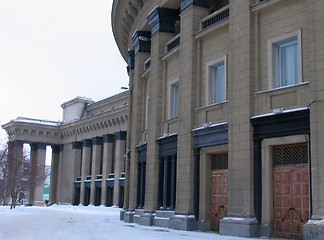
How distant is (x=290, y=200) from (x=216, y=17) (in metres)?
9.06

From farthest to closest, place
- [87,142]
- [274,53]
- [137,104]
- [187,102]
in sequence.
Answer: [87,142]
[137,104]
[187,102]
[274,53]

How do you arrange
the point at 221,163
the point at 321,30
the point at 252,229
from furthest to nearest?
the point at 221,163 < the point at 252,229 < the point at 321,30

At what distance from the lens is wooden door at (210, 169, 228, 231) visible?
2111 cm

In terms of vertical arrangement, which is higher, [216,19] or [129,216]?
[216,19]

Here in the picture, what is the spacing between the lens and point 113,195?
6134cm

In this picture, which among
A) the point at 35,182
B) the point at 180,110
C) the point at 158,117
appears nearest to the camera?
the point at 180,110

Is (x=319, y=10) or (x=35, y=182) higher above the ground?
(x=319, y=10)

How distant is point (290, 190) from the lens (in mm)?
17703

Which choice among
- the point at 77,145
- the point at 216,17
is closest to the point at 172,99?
the point at 216,17

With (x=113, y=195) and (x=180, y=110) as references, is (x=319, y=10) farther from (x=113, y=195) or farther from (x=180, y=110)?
(x=113, y=195)

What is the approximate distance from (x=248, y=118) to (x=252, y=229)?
4124 mm

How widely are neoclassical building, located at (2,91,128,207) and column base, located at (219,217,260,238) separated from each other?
40071 millimetres

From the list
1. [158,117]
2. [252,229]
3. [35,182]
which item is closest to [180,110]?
[158,117]

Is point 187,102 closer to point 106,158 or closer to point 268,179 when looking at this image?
point 268,179
